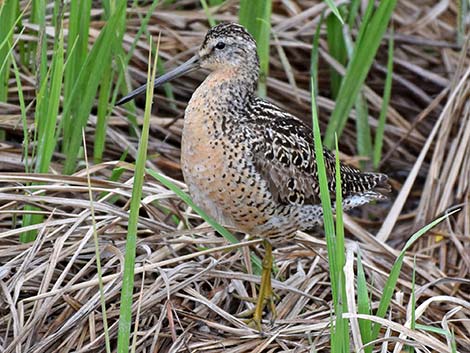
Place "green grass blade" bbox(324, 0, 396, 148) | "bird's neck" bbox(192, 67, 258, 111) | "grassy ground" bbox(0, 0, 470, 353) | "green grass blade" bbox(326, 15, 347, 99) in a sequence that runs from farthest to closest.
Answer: "green grass blade" bbox(326, 15, 347, 99)
"green grass blade" bbox(324, 0, 396, 148)
"bird's neck" bbox(192, 67, 258, 111)
"grassy ground" bbox(0, 0, 470, 353)

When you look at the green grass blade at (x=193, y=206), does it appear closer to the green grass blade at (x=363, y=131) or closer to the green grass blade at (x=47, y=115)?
the green grass blade at (x=47, y=115)

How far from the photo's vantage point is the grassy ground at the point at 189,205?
2822 millimetres

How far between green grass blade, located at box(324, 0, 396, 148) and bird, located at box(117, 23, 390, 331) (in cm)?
67

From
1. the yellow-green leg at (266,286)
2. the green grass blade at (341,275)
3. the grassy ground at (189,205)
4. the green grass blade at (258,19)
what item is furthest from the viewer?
the green grass blade at (258,19)

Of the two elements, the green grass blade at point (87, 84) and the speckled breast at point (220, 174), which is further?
the green grass blade at point (87, 84)

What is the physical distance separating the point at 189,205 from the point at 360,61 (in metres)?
1.33

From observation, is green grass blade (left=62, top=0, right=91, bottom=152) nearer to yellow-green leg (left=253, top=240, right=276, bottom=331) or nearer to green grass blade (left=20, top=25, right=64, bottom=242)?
green grass blade (left=20, top=25, right=64, bottom=242)

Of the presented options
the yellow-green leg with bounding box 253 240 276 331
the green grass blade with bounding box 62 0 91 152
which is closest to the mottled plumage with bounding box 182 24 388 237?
the yellow-green leg with bounding box 253 240 276 331

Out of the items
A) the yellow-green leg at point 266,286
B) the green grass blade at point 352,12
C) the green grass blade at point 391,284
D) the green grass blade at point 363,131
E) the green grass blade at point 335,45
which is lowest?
the yellow-green leg at point 266,286

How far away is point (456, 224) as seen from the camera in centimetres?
402

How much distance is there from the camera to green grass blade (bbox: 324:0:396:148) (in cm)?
377

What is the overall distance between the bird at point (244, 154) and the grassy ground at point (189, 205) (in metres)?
0.11

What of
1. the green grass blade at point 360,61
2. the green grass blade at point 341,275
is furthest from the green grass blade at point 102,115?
the green grass blade at point 341,275

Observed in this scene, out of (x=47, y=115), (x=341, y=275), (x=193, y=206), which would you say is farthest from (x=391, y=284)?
(x=47, y=115)
